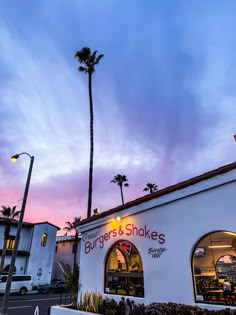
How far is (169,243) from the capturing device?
6625mm

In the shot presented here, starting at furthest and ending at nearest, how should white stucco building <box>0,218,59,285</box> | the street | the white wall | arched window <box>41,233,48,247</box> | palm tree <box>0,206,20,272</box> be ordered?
1. arched window <box>41,233,48,247</box>
2. the white wall
3. white stucco building <box>0,218,59,285</box>
4. palm tree <box>0,206,20,272</box>
5. the street

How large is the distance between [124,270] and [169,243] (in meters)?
2.94

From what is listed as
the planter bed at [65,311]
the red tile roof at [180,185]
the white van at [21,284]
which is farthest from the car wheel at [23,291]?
the red tile roof at [180,185]

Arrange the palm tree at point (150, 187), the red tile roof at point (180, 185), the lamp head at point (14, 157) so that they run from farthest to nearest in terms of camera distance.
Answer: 1. the palm tree at point (150, 187)
2. the lamp head at point (14, 157)
3. the red tile roof at point (180, 185)

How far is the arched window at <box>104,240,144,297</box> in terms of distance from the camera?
24.9ft

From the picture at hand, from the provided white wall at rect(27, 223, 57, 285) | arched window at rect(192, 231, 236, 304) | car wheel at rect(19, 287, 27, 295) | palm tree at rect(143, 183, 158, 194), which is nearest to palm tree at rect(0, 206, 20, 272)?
car wheel at rect(19, 287, 27, 295)

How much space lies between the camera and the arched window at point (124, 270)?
759 centimetres

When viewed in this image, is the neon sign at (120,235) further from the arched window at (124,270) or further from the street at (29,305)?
the street at (29,305)

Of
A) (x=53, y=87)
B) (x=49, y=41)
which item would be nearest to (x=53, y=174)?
(x=53, y=87)

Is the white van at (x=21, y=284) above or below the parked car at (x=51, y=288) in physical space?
above

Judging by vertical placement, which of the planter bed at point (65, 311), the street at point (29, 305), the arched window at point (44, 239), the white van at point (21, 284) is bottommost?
the street at point (29, 305)

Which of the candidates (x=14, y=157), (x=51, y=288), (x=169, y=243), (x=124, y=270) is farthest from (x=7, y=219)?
(x=169, y=243)

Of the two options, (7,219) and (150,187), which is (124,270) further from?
(150,187)

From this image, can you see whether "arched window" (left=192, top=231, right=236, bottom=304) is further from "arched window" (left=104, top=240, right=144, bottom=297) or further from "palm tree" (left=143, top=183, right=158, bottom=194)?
"palm tree" (left=143, top=183, right=158, bottom=194)
